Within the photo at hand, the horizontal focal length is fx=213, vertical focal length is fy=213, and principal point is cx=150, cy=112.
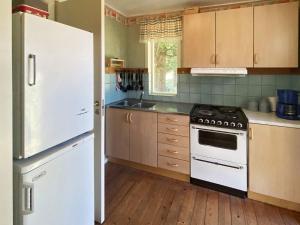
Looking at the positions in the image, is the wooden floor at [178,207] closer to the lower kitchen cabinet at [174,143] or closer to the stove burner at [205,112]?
the lower kitchen cabinet at [174,143]

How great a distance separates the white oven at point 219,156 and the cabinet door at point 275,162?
0.10 m

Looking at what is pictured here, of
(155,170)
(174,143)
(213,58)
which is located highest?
(213,58)

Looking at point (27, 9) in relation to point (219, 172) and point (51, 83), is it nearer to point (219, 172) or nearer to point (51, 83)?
point (51, 83)

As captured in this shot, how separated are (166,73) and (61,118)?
2.33 metres

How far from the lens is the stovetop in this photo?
7.34 ft

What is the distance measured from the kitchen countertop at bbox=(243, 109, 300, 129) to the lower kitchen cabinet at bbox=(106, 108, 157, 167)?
112 centimetres

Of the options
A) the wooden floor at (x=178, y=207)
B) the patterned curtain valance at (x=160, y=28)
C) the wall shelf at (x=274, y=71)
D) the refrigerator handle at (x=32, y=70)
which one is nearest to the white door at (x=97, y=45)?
the wooden floor at (x=178, y=207)

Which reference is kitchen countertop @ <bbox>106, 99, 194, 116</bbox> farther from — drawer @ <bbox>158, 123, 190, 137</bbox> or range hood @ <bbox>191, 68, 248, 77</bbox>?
range hood @ <bbox>191, 68, 248, 77</bbox>

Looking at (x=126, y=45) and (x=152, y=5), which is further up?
(x=152, y=5)

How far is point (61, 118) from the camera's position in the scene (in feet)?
4.21

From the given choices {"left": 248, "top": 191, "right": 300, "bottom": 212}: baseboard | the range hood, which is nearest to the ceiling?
the range hood

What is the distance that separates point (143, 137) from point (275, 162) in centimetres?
151

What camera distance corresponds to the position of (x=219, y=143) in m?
2.36

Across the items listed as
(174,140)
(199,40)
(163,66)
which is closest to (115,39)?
(163,66)
